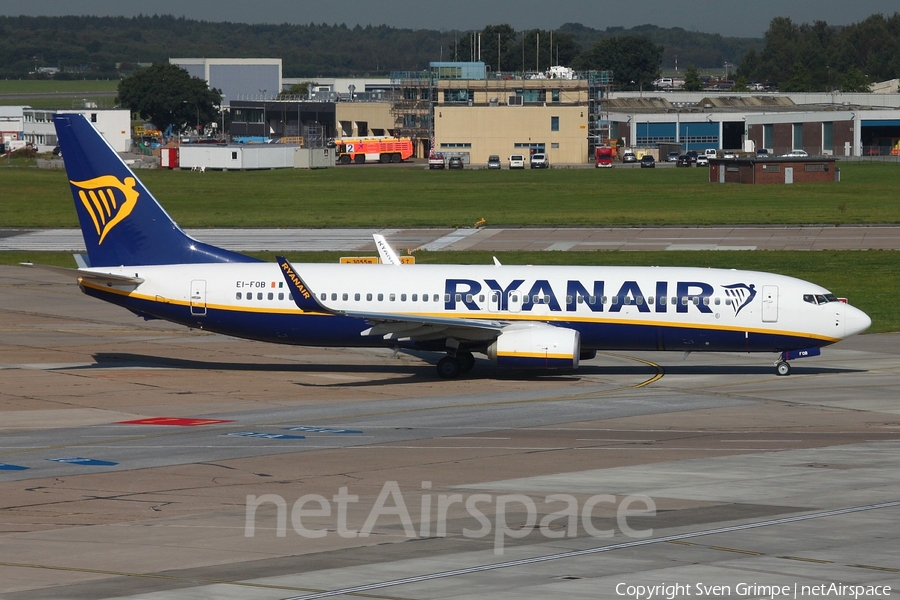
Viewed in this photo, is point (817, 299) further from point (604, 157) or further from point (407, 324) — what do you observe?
point (604, 157)

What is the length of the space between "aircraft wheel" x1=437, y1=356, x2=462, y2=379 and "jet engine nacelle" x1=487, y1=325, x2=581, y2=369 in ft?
8.44

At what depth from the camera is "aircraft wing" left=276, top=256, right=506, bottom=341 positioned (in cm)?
4000

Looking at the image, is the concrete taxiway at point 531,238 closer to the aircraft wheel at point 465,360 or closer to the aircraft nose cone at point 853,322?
the aircraft wheel at point 465,360

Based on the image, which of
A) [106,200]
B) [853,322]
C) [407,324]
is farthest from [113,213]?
[853,322]

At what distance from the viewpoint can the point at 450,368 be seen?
43688 millimetres

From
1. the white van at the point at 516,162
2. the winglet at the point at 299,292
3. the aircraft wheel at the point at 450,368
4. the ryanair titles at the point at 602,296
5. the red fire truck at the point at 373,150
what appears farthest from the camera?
the red fire truck at the point at 373,150

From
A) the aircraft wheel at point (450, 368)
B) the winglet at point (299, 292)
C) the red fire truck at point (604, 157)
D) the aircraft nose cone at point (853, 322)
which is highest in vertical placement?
the red fire truck at point (604, 157)

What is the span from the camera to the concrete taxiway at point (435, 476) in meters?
19.6

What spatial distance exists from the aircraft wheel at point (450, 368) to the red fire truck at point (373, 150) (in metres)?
148

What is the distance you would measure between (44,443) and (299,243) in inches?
2037

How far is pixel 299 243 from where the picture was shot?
3263 inches

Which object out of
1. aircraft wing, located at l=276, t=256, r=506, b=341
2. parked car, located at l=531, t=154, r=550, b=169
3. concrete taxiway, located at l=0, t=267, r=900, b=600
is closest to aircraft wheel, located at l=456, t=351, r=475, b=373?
concrete taxiway, located at l=0, t=267, r=900, b=600

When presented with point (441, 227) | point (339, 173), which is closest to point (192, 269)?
point (441, 227)

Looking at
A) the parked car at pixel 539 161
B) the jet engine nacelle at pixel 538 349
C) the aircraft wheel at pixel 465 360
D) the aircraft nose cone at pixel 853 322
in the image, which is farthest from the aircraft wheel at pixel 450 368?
the parked car at pixel 539 161
